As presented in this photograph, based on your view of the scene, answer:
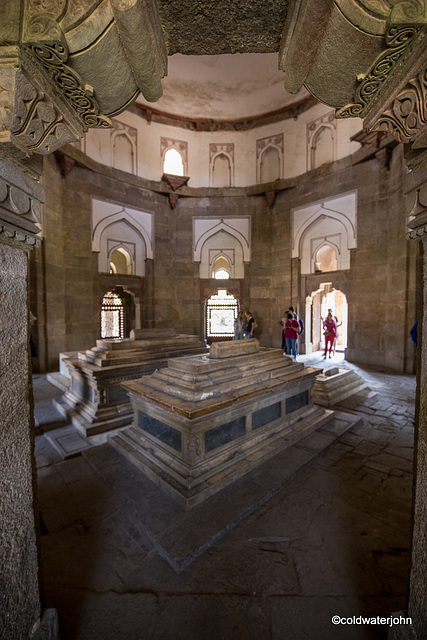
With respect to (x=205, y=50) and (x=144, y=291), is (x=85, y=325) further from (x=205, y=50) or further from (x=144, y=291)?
(x=205, y=50)

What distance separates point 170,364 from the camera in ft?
11.0

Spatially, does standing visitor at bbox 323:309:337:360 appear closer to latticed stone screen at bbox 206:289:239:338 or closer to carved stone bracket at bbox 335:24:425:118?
latticed stone screen at bbox 206:289:239:338

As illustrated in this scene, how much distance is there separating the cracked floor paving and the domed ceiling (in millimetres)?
12231

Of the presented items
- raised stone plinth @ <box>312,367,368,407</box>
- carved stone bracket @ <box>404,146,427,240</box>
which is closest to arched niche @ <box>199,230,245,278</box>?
raised stone plinth @ <box>312,367,368,407</box>

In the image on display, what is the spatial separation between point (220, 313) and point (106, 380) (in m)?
8.36

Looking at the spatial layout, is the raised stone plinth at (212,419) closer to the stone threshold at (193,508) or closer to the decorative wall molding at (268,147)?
the stone threshold at (193,508)

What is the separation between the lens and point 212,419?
8.50 feet

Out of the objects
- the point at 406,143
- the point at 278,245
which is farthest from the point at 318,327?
the point at 406,143

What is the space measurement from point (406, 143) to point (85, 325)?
9.09 metres

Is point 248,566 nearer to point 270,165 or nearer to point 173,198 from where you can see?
point 173,198

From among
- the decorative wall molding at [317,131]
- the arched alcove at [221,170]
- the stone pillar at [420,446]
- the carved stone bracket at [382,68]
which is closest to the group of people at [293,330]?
the decorative wall molding at [317,131]

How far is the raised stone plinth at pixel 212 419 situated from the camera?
247 centimetres

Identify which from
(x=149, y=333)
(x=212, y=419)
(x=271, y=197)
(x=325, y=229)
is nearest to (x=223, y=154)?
(x=271, y=197)

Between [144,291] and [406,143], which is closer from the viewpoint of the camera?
[406,143]
